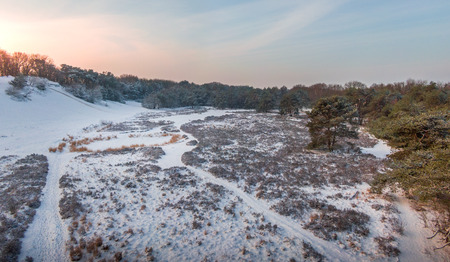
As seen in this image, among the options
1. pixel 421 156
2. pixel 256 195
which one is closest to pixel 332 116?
pixel 421 156

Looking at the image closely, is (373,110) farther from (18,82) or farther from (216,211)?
(18,82)

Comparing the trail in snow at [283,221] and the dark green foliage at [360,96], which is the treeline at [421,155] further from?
the dark green foliage at [360,96]

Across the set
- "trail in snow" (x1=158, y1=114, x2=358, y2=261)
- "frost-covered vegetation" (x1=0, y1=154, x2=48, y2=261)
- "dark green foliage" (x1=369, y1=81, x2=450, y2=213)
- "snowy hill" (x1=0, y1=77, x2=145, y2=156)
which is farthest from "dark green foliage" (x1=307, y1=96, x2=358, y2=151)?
"snowy hill" (x1=0, y1=77, x2=145, y2=156)

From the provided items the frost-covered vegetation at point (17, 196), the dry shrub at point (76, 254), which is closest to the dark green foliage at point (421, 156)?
the dry shrub at point (76, 254)

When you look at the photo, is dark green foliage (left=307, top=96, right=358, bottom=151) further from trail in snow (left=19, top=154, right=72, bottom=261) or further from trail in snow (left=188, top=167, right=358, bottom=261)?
trail in snow (left=19, top=154, right=72, bottom=261)

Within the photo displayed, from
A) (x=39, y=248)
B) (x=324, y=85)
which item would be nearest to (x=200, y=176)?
(x=39, y=248)

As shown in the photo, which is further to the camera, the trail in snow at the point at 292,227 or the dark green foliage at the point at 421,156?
the trail in snow at the point at 292,227

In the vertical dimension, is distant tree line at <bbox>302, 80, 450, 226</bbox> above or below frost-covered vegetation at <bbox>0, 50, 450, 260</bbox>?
above

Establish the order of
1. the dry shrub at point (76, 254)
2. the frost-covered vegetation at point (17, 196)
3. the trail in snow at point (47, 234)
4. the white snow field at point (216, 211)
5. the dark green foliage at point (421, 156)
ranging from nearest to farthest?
1. the dark green foliage at point (421, 156)
2. the dry shrub at point (76, 254)
3. the trail in snow at point (47, 234)
4. the frost-covered vegetation at point (17, 196)
5. the white snow field at point (216, 211)
